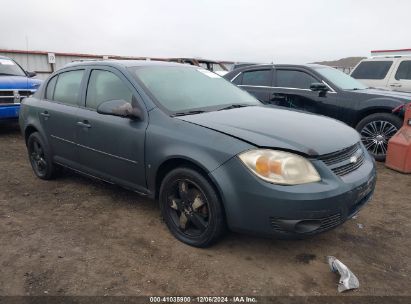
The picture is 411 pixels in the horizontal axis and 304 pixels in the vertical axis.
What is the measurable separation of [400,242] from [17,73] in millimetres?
8352

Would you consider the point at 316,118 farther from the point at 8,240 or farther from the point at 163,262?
the point at 8,240

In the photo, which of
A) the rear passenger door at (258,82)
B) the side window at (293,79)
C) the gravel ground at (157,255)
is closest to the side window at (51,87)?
the gravel ground at (157,255)

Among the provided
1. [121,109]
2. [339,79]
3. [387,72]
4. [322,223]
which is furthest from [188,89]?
[387,72]

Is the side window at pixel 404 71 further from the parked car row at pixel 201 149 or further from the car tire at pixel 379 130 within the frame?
the parked car row at pixel 201 149

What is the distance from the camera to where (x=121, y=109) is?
3.19 metres

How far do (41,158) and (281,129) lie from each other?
338cm

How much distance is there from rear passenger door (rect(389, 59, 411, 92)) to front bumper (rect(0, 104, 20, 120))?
8359mm

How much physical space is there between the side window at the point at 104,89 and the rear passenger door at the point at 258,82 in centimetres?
357

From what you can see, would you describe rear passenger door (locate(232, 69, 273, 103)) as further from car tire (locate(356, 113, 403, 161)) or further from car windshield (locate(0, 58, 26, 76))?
car windshield (locate(0, 58, 26, 76))

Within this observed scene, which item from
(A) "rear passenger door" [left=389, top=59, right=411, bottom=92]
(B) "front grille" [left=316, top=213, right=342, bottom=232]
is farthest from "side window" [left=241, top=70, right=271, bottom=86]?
(B) "front grille" [left=316, top=213, right=342, bottom=232]

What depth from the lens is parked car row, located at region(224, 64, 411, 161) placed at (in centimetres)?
580

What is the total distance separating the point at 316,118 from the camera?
3.47m

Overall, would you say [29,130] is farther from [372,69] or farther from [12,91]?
[372,69]

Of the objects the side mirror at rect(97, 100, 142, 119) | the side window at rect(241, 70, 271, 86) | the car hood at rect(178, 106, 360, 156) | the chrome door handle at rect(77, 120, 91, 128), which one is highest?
the side window at rect(241, 70, 271, 86)
